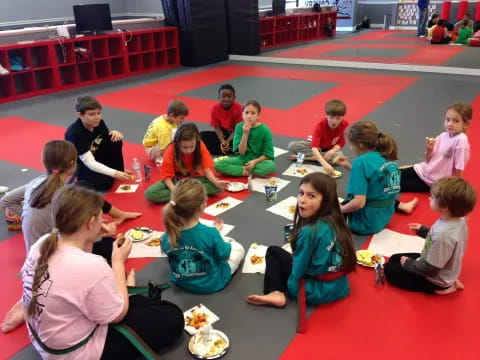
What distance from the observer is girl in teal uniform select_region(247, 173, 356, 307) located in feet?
7.72

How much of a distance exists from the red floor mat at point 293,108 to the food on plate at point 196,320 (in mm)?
3806

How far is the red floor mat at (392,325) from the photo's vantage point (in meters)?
2.27

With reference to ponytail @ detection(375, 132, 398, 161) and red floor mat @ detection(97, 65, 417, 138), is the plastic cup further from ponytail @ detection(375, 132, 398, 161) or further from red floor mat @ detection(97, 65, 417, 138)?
red floor mat @ detection(97, 65, 417, 138)

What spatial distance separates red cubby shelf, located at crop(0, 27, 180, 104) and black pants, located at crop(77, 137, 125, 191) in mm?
5574

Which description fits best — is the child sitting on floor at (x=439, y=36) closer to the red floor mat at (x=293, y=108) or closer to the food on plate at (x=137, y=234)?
the red floor mat at (x=293, y=108)

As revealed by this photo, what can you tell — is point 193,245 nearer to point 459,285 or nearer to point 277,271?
point 277,271

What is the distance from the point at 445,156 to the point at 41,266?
139 inches

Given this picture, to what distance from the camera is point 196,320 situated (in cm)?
250

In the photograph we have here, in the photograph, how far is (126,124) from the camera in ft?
21.8

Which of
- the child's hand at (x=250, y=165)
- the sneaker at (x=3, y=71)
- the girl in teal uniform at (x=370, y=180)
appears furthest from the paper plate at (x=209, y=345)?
the sneaker at (x=3, y=71)

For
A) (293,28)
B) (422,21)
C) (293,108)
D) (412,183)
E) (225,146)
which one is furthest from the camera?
(293,28)

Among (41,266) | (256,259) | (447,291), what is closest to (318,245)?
(256,259)

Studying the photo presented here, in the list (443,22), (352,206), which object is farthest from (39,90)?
(443,22)

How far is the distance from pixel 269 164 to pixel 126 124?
313 cm
